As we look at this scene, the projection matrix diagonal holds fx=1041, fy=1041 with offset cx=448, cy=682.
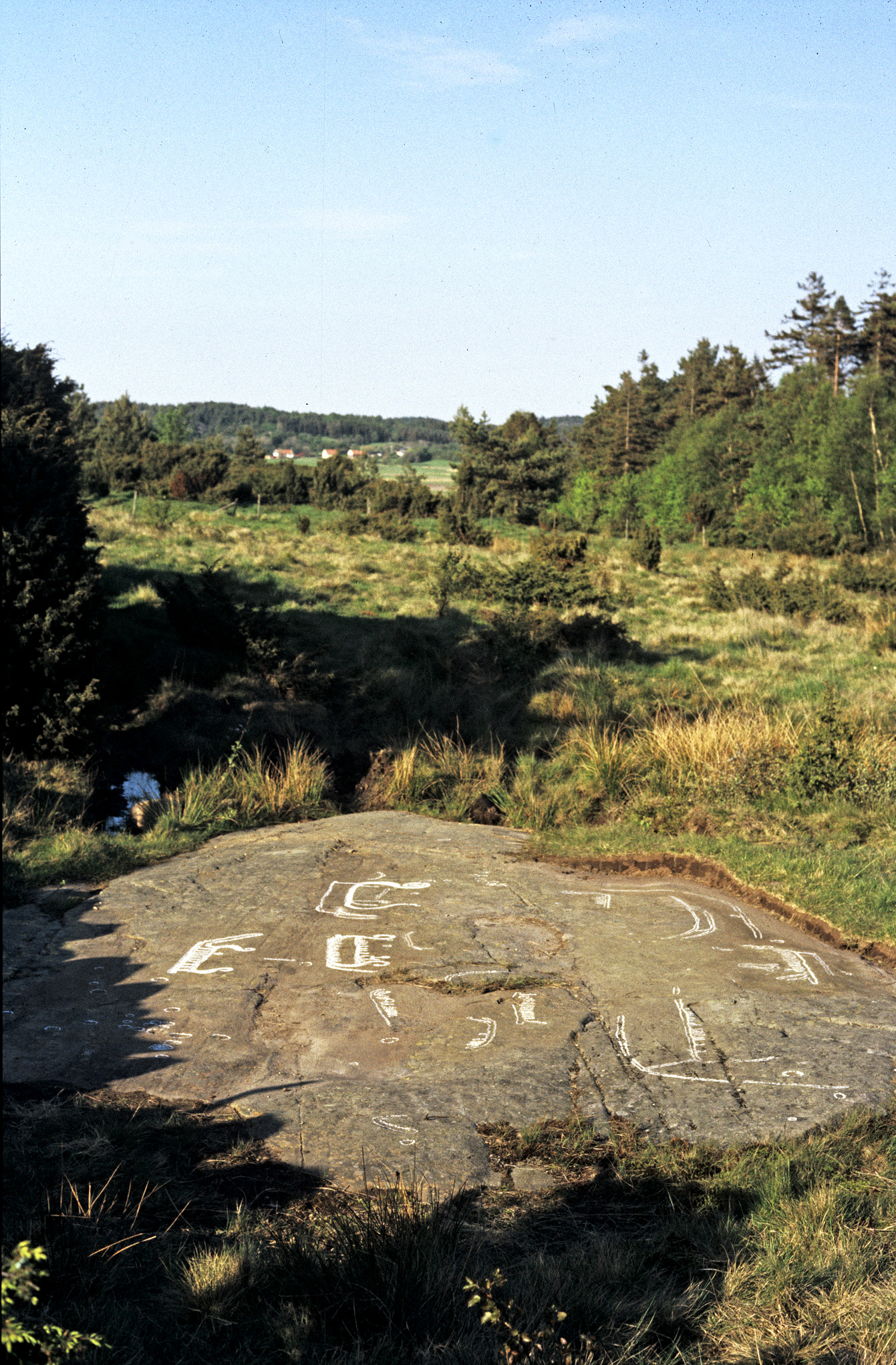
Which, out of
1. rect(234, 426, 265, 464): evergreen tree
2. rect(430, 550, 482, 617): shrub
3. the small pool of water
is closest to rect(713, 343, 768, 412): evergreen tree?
rect(234, 426, 265, 464): evergreen tree

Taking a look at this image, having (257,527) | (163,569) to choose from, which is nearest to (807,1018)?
(163,569)

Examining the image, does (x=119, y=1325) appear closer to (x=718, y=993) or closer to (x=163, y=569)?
(x=718, y=993)

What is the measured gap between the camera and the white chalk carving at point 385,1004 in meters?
5.14

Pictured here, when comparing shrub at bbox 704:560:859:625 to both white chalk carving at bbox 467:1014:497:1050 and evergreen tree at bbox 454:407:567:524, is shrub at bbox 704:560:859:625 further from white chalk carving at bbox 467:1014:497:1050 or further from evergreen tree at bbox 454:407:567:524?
white chalk carving at bbox 467:1014:497:1050

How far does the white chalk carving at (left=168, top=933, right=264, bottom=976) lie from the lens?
566cm

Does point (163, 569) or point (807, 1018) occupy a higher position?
point (163, 569)

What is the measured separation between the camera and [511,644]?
1995 centimetres

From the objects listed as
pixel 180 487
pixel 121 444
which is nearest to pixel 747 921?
pixel 180 487

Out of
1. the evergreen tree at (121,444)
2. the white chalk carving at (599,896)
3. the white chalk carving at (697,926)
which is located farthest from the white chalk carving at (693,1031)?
the evergreen tree at (121,444)

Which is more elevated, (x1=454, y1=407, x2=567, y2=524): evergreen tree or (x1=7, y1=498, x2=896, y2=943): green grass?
(x1=454, y1=407, x2=567, y2=524): evergreen tree

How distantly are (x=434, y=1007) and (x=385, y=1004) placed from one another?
9.9 inches

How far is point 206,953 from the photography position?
19.3ft

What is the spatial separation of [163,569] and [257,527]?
12.9 m

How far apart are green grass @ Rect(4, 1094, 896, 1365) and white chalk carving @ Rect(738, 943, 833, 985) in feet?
5.54
